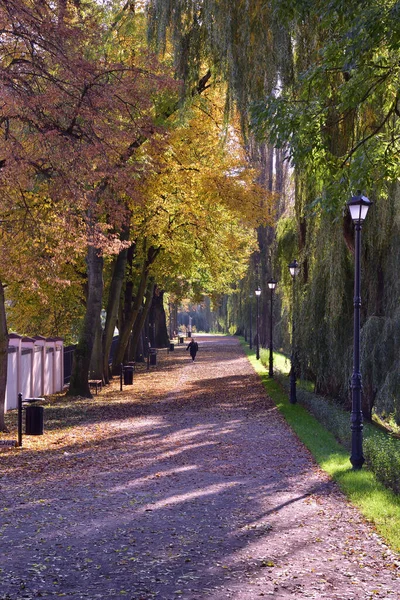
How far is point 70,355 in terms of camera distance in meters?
34.0

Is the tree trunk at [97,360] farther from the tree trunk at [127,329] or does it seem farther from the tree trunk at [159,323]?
the tree trunk at [159,323]

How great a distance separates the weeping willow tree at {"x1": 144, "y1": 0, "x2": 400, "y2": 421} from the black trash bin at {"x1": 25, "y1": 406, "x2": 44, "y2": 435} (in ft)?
23.4

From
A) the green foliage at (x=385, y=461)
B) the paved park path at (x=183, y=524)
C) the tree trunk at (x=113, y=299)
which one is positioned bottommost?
the paved park path at (x=183, y=524)

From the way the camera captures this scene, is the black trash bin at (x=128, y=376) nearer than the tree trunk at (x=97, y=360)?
No

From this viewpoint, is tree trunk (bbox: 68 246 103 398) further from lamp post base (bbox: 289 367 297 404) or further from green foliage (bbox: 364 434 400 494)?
green foliage (bbox: 364 434 400 494)

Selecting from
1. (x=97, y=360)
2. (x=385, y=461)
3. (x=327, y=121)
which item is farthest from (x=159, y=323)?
(x=385, y=461)

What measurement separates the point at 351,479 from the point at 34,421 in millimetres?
8164

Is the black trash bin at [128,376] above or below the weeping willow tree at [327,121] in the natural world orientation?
below

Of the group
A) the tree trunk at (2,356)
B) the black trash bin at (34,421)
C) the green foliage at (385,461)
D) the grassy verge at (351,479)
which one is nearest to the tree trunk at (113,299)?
the grassy verge at (351,479)

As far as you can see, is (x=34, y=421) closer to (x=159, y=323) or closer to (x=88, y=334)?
(x=88, y=334)

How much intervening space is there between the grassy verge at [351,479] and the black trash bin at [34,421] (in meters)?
5.49

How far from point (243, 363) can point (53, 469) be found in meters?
34.5

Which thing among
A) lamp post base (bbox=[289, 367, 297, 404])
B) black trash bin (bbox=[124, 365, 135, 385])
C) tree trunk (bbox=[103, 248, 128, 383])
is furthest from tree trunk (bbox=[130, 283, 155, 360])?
→ lamp post base (bbox=[289, 367, 297, 404])

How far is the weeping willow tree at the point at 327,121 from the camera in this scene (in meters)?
11.5
